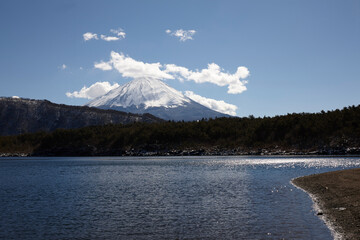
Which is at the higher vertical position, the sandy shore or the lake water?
the sandy shore

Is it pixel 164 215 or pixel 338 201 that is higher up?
pixel 338 201

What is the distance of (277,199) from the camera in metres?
38.0

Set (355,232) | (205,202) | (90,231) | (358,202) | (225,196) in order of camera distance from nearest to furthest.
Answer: (355,232), (90,231), (358,202), (205,202), (225,196)

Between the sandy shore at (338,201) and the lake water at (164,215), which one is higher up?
the sandy shore at (338,201)

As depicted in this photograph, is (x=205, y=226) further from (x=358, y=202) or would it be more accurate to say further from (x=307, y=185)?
(x=307, y=185)

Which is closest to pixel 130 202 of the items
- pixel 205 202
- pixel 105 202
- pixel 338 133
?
pixel 105 202

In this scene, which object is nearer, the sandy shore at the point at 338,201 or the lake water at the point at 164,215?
the sandy shore at the point at 338,201

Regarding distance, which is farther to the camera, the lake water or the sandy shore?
the lake water

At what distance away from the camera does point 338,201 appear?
112 feet

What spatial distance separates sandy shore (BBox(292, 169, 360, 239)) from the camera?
24477 millimetres

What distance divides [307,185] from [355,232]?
26560 mm

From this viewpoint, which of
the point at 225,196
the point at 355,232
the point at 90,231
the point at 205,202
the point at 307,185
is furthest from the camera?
the point at 307,185

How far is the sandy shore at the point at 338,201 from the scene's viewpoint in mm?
24477

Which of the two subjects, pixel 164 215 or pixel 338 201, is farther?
pixel 338 201
